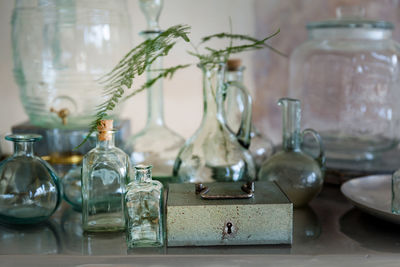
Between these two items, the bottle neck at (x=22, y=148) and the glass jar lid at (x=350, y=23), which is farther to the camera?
the glass jar lid at (x=350, y=23)

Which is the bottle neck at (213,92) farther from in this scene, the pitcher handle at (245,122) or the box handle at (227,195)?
the box handle at (227,195)

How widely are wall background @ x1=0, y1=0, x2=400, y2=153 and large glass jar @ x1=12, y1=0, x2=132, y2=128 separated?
263 mm

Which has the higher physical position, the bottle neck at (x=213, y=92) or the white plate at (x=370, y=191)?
the bottle neck at (x=213, y=92)

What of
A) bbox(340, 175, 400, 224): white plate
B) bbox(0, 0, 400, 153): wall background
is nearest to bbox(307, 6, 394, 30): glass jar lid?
bbox(0, 0, 400, 153): wall background

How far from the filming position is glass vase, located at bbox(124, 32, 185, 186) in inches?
34.3

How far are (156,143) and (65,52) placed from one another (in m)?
0.23

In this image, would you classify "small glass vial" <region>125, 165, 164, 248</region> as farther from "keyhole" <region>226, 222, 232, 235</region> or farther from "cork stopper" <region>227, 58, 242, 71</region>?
"cork stopper" <region>227, 58, 242, 71</region>

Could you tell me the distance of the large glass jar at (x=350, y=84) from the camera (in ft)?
3.11

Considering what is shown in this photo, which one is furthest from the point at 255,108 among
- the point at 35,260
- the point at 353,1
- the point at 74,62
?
the point at 35,260

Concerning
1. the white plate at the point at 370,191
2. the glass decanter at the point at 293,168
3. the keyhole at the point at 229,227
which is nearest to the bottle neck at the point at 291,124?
the glass decanter at the point at 293,168

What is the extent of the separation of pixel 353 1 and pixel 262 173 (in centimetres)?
58

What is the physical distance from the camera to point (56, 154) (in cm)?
91

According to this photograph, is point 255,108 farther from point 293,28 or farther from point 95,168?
point 95,168

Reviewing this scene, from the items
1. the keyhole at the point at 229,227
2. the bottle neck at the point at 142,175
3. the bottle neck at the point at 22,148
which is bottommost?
the keyhole at the point at 229,227
